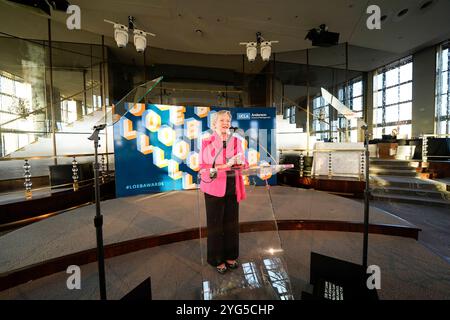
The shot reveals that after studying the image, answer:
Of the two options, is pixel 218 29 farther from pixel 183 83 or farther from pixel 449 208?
pixel 449 208

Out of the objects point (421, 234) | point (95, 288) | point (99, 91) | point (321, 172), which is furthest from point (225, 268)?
point (99, 91)

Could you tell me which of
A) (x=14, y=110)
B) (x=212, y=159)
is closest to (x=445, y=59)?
(x=212, y=159)

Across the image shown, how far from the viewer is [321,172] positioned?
209 inches

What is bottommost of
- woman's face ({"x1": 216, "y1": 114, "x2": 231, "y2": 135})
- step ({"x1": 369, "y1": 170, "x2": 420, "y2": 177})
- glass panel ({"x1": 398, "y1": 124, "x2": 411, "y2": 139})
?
step ({"x1": 369, "y1": 170, "x2": 420, "y2": 177})

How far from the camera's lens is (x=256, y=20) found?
15.9ft

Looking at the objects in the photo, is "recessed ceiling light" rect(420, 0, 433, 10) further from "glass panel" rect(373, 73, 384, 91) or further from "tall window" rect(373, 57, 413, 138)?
Result: "glass panel" rect(373, 73, 384, 91)

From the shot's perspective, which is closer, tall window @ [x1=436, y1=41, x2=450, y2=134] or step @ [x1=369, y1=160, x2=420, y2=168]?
step @ [x1=369, y1=160, x2=420, y2=168]

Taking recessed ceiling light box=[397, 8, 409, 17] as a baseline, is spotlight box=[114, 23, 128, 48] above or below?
below

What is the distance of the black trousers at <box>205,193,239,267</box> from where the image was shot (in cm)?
176

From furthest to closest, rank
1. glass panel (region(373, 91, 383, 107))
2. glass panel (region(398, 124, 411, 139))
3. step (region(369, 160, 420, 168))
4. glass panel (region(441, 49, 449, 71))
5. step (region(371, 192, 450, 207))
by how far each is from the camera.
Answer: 1. glass panel (region(373, 91, 383, 107))
2. glass panel (region(398, 124, 411, 139))
3. glass panel (region(441, 49, 449, 71))
4. step (region(369, 160, 420, 168))
5. step (region(371, 192, 450, 207))

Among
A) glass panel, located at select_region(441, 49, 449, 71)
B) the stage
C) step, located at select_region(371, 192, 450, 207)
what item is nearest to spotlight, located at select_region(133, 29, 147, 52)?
the stage

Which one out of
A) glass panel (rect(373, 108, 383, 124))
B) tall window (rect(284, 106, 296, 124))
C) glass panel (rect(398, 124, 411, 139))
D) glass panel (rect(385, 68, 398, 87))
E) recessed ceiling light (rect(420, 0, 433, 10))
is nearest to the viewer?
recessed ceiling light (rect(420, 0, 433, 10))

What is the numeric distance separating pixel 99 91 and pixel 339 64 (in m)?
10.2

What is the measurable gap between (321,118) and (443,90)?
502 centimetres
